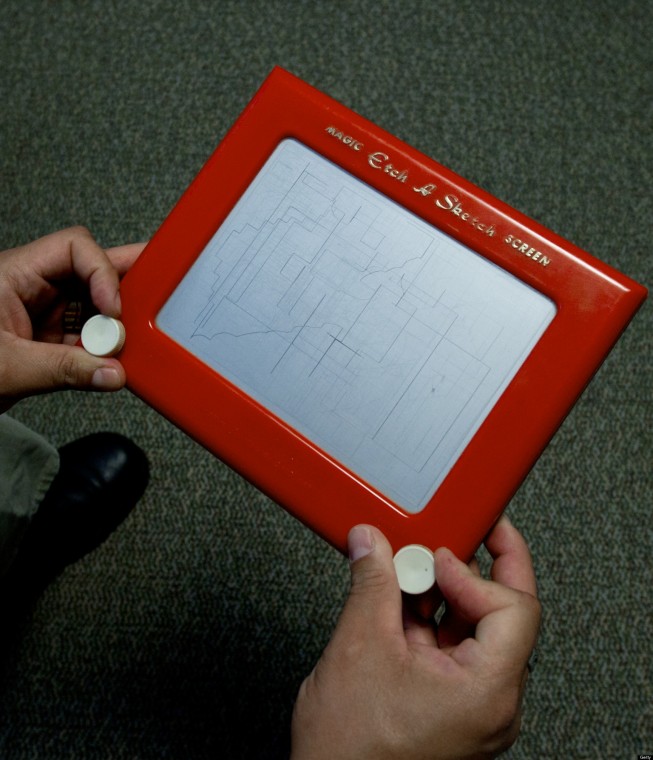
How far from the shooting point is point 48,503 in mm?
939

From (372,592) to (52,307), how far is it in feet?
1.59

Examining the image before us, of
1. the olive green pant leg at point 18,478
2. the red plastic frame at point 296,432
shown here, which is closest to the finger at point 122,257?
the red plastic frame at point 296,432

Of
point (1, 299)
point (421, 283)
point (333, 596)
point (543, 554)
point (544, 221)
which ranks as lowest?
point (333, 596)

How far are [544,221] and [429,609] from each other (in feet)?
2.50

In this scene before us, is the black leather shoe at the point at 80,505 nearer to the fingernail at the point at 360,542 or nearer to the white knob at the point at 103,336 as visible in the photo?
the white knob at the point at 103,336

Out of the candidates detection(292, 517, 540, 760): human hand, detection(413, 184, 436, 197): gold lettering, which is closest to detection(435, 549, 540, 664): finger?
detection(292, 517, 540, 760): human hand

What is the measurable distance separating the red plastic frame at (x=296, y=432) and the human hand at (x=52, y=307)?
0.09ft

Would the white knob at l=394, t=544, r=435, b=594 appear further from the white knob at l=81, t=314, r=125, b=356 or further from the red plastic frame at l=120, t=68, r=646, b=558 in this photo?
the white knob at l=81, t=314, r=125, b=356

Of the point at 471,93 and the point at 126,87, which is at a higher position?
the point at 471,93

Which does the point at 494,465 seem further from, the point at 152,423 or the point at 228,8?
the point at 228,8

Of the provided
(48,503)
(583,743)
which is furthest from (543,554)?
(48,503)

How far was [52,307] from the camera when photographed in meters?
0.72

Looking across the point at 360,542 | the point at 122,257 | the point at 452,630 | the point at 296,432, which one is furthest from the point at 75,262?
the point at 452,630

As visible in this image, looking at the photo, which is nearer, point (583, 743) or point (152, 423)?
point (583, 743)
